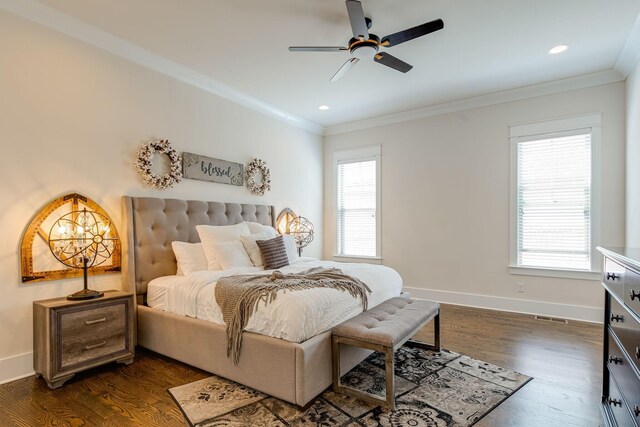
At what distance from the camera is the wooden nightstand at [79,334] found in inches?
99.1

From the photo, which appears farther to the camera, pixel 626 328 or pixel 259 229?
pixel 259 229

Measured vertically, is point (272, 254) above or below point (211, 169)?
below

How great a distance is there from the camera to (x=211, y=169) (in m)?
4.26

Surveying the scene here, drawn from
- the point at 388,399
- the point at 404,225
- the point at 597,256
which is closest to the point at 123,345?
the point at 388,399

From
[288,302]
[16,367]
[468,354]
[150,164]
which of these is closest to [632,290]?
[288,302]

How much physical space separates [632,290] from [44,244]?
3.83 metres

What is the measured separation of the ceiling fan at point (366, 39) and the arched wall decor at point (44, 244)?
2313 mm

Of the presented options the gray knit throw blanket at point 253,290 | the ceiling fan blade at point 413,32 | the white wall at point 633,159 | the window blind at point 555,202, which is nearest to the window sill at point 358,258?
the window blind at point 555,202

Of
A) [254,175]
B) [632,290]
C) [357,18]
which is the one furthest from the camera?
[254,175]

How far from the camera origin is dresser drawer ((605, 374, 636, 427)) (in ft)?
5.00

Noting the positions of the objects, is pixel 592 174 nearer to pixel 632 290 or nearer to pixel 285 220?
pixel 632 290

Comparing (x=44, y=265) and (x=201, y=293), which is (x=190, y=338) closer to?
(x=201, y=293)

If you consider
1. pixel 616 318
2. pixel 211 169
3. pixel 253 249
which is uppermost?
pixel 211 169

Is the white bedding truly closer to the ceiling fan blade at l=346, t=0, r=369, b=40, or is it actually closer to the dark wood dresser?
the dark wood dresser
